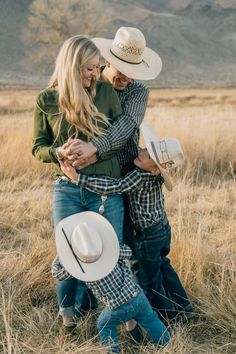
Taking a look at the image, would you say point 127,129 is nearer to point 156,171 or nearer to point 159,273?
point 156,171

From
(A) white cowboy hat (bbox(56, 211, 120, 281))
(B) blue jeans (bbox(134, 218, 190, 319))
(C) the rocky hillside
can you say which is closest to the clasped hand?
(A) white cowboy hat (bbox(56, 211, 120, 281))

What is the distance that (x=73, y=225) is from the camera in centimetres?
287

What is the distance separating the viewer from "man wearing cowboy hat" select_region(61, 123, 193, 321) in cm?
299

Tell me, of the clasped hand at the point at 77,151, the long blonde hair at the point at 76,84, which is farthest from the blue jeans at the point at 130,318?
the long blonde hair at the point at 76,84

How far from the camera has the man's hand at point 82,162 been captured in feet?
9.61

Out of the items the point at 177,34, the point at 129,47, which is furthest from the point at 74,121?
the point at 177,34

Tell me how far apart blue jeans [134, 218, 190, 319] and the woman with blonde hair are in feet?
0.85

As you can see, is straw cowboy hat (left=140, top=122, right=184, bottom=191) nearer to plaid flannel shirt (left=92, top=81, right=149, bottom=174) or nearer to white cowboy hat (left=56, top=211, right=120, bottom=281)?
plaid flannel shirt (left=92, top=81, right=149, bottom=174)

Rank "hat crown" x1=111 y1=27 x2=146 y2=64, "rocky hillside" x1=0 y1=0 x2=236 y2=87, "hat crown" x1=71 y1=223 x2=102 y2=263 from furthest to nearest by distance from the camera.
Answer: "rocky hillside" x1=0 y1=0 x2=236 y2=87, "hat crown" x1=111 y1=27 x2=146 y2=64, "hat crown" x1=71 y1=223 x2=102 y2=263

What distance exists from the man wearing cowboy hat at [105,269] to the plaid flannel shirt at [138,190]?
0.16m

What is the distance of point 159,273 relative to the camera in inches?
131

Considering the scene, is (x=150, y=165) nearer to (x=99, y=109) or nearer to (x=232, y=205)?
(x=99, y=109)

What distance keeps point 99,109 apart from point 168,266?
98 cm

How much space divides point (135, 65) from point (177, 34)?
65153 mm
